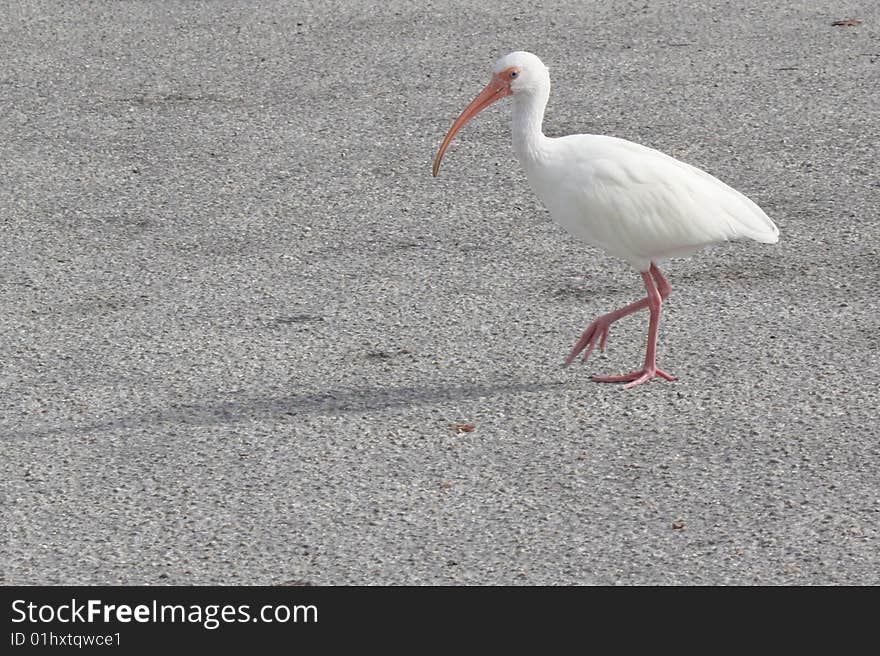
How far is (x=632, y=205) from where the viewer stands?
5410mm

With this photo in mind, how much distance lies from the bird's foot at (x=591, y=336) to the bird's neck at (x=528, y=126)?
26.2 inches

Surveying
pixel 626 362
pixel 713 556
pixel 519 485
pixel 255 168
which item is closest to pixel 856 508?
pixel 713 556

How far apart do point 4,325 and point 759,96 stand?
15.8ft

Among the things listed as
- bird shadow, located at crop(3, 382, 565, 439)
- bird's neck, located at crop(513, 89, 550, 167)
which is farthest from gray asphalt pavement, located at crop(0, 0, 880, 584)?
bird's neck, located at crop(513, 89, 550, 167)

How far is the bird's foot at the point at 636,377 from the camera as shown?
18.0 ft

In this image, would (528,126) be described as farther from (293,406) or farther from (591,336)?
(293,406)

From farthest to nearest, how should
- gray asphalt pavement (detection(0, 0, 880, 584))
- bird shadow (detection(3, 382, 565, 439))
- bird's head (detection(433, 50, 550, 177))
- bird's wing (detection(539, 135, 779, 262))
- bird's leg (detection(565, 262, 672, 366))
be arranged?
1. bird's head (detection(433, 50, 550, 177))
2. bird's leg (detection(565, 262, 672, 366))
3. bird's wing (detection(539, 135, 779, 262))
4. bird shadow (detection(3, 382, 565, 439))
5. gray asphalt pavement (detection(0, 0, 880, 584))

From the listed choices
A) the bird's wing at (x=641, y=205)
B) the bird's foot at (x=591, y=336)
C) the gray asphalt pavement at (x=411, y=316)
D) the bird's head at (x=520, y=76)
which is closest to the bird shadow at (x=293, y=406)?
the gray asphalt pavement at (x=411, y=316)

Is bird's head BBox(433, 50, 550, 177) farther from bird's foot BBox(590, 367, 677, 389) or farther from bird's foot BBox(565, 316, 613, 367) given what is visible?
bird's foot BBox(590, 367, 677, 389)

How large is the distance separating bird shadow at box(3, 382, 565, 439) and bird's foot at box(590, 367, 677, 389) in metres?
0.17

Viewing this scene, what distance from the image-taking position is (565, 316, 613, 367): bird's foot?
18.3 ft

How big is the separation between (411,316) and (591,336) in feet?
3.01

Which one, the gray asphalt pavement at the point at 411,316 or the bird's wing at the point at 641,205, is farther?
the bird's wing at the point at 641,205

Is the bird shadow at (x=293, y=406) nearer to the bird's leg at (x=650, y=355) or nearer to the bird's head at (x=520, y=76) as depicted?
the bird's leg at (x=650, y=355)
